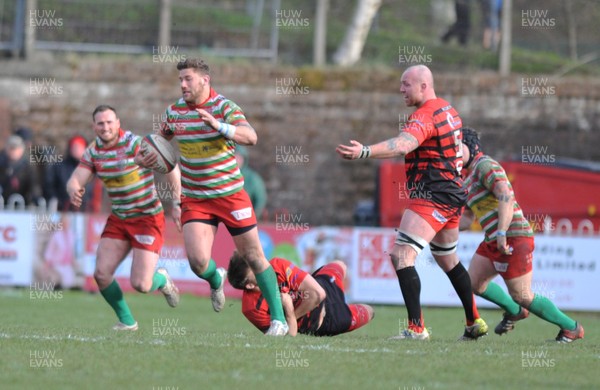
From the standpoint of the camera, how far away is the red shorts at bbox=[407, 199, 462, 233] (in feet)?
30.8

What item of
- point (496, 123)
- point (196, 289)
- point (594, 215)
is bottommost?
point (196, 289)

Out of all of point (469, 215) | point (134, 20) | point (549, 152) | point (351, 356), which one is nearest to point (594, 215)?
point (549, 152)

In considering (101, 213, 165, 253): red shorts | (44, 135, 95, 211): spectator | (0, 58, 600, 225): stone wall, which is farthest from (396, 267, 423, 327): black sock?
(0, 58, 600, 225): stone wall

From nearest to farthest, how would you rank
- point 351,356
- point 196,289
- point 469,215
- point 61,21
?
point 351,356, point 469,215, point 196,289, point 61,21

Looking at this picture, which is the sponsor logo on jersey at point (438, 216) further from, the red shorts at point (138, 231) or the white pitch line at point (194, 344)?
the red shorts at point (138, 231)

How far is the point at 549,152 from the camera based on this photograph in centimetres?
2083

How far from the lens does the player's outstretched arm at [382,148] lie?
8391 mm

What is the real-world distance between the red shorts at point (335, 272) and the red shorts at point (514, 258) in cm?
158

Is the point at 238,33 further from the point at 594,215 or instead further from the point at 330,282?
the point at 330,282

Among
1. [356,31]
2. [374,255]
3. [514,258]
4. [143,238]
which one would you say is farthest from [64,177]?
[514,258]

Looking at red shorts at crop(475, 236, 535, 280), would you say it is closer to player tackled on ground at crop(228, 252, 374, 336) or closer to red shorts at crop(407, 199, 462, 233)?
red shorts at crop(407, 199, 462, 233)

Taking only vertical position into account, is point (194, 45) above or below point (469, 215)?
above

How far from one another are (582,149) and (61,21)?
34.1ft

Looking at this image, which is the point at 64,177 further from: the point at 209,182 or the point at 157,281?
the point at 209,182
